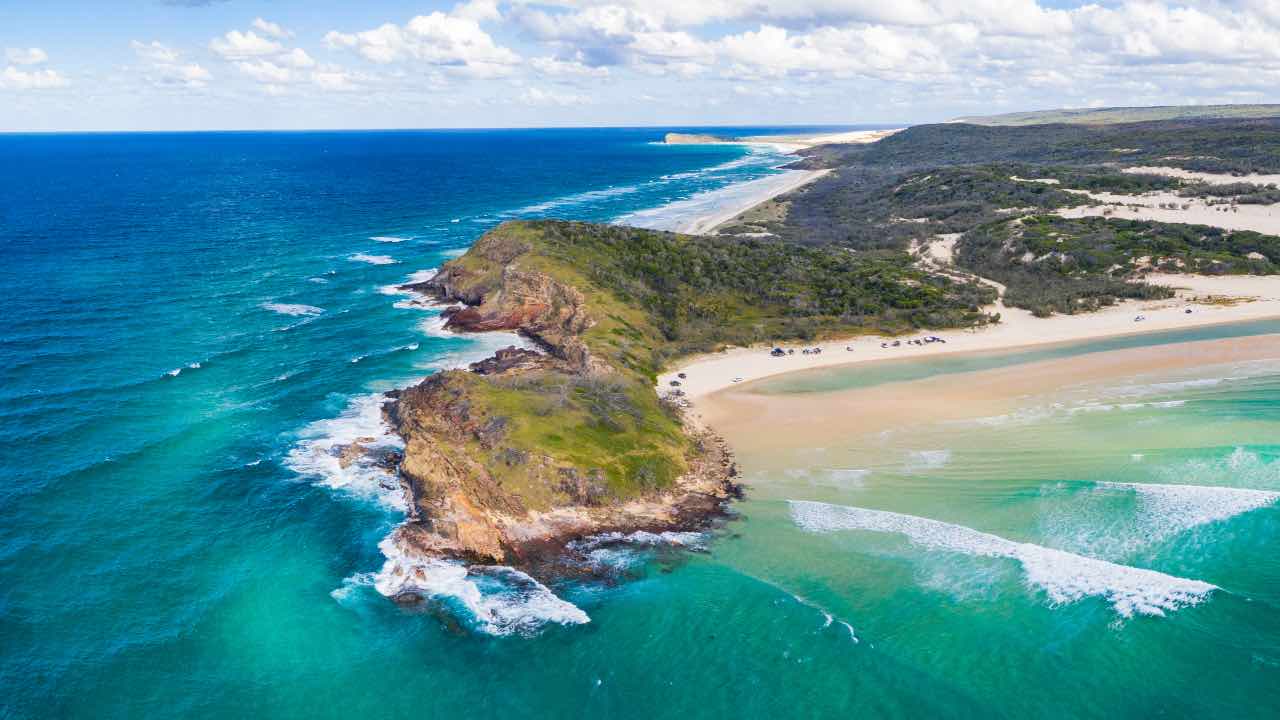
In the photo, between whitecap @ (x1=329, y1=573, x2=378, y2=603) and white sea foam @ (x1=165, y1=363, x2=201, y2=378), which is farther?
white sea foam @ (x1=165, y1=363, x2=201, y2=378)

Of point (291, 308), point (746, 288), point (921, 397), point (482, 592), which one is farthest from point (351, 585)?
point (291, 308)

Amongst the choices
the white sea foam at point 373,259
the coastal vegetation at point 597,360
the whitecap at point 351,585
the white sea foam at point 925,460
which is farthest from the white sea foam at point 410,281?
the white sea foam at point 925,460

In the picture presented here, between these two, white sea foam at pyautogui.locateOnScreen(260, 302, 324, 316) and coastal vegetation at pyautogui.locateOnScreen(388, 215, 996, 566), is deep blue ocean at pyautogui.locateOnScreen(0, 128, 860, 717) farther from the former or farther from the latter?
coastal vegetation at pyautogui.locateOnScreen(388, 215, 996, 566)

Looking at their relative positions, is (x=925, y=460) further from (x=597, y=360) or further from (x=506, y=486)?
(x=506, y=486)

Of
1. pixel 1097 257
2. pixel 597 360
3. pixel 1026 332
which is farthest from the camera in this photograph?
pixel 1097 257

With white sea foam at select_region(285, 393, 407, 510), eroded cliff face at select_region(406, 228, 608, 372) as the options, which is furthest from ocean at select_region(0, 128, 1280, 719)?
eroded cliff face at select_region(406, 228, 608, 372)

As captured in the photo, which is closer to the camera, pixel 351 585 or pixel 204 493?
pixel 351 585
